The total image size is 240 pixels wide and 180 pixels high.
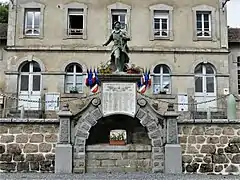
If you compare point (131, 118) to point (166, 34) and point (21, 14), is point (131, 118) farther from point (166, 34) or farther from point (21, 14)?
point (21, 14)

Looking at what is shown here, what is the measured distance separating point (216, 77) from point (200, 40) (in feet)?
8.37

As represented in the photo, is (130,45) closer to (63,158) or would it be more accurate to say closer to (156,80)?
(156,80)

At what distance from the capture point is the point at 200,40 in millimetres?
23938

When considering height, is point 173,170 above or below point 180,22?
below

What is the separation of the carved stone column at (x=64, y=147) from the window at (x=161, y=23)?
14338 millimetres

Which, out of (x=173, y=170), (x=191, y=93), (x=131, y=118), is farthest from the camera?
(x=191, y=93)

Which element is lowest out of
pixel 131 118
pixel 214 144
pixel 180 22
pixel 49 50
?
pixel 214 144

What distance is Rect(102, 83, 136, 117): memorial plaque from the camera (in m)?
11.2

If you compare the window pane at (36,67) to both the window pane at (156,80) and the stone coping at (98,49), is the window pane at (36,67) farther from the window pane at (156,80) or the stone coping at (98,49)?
the window pane at (156,80)

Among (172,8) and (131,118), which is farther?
(172,8)

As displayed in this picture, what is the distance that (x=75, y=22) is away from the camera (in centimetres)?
2423

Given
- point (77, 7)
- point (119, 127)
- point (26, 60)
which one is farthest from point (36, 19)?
point (119, 127)

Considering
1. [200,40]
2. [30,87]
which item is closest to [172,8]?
[200,40]

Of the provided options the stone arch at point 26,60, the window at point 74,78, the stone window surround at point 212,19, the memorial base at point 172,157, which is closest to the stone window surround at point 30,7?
the stone arch at point 26,60
